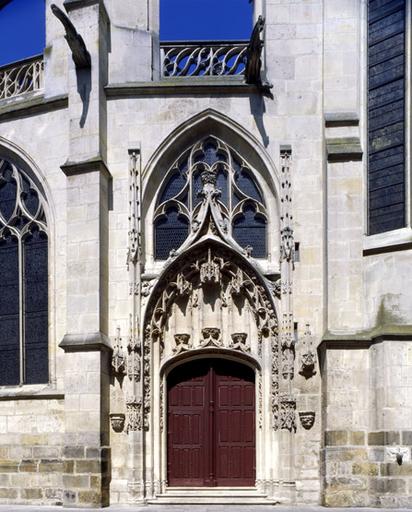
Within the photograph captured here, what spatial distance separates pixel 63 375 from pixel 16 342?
1501 millimetres

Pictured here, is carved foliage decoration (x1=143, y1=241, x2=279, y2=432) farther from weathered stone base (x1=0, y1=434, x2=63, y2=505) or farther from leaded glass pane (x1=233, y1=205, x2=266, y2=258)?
weathered stone base (x1=0, y1=434, x2=63, y2=505)

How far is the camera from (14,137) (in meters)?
16.3

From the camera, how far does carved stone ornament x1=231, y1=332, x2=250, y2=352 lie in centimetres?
1497

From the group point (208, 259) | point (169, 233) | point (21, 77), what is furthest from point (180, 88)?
point (21, 77)

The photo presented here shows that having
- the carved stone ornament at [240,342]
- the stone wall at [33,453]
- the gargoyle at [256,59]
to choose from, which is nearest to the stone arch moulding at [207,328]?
the carved stone ornament at [240,342]

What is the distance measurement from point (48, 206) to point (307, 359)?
222 inches

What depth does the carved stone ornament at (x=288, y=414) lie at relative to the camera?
14.4 m

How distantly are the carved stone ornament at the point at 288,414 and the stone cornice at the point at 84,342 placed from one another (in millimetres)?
3215

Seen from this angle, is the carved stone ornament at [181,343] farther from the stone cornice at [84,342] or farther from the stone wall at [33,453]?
the stone wall at [33,453]

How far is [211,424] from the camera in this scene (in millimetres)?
15078

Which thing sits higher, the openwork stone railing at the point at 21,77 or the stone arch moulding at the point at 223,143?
Result: the openwork stone railing at the point at 21,77

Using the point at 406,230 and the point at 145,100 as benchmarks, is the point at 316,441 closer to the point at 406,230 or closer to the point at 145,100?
the point at 406,230

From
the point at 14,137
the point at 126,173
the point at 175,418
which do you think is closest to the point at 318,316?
the point at 175,418

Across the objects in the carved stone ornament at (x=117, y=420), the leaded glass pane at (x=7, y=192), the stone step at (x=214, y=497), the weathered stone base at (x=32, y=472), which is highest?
the leaded glass pane at (x=7, y=192)
